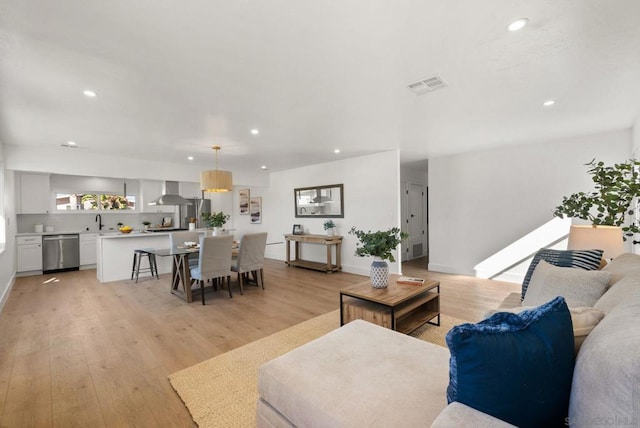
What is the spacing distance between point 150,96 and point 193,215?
251 inches

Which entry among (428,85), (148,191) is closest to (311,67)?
(428,85)

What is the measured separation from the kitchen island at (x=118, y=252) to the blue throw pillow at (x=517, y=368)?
5.21 meters

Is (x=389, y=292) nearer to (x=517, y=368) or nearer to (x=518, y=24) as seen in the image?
(x=517, y=368)

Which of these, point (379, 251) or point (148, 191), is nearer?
point (379, 251)

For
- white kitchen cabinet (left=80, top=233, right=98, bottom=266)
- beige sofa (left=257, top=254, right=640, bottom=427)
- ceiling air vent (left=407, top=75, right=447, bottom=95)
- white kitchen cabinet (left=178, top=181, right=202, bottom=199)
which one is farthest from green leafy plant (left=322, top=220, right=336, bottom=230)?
white kitchen cabinet (left=80, top=233, right=98, bottom=266)

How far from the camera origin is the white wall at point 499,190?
14.1ft

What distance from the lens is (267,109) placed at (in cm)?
314

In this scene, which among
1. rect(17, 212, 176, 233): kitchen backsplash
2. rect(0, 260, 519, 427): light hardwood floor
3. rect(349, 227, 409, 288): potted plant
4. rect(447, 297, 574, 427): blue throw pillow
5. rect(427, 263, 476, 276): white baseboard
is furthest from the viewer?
rect(17, 212, 176, 233): kitchen backsplash

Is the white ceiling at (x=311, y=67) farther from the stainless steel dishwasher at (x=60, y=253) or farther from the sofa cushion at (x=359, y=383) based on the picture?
the stainless steel dishwasher at (x=60, y=253)

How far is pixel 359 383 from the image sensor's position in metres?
1.20

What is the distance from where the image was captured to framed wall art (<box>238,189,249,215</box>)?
29.2 ft

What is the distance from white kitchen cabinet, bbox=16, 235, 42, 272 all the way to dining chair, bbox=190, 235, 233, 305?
4292mm

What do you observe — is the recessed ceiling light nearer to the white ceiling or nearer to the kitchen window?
the white ceiling

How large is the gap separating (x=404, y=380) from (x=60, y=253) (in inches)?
308
